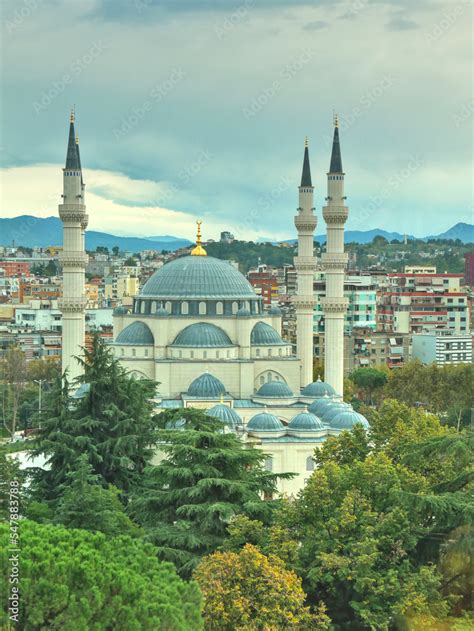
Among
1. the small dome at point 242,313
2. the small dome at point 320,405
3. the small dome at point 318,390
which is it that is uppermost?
the small dome at point 242,313

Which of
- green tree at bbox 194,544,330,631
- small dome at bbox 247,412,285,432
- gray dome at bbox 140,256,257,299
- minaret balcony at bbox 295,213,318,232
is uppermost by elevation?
minaret balcony at bbox 295,213,318,232

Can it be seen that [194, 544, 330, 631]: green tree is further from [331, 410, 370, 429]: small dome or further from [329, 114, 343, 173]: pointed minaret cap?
[329, 114, 343, 173]: pointed minaret cap

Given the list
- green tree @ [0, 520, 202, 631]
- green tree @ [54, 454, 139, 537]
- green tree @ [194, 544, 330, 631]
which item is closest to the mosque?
green tree @ [54, 454, 139, 537]

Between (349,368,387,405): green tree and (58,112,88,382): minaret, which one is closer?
(58,112,88,382): minaret

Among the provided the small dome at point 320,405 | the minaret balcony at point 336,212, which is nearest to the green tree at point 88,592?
the small dome at point 320,405

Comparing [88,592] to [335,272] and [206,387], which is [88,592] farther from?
[335,272]

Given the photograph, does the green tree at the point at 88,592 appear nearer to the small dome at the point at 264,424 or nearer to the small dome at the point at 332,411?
the small dome at the point at 264,424

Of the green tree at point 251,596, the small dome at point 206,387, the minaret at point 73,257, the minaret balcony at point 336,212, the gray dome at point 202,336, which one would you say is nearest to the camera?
the green tree at point 251,596

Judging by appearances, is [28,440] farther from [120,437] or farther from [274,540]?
[274,540]
